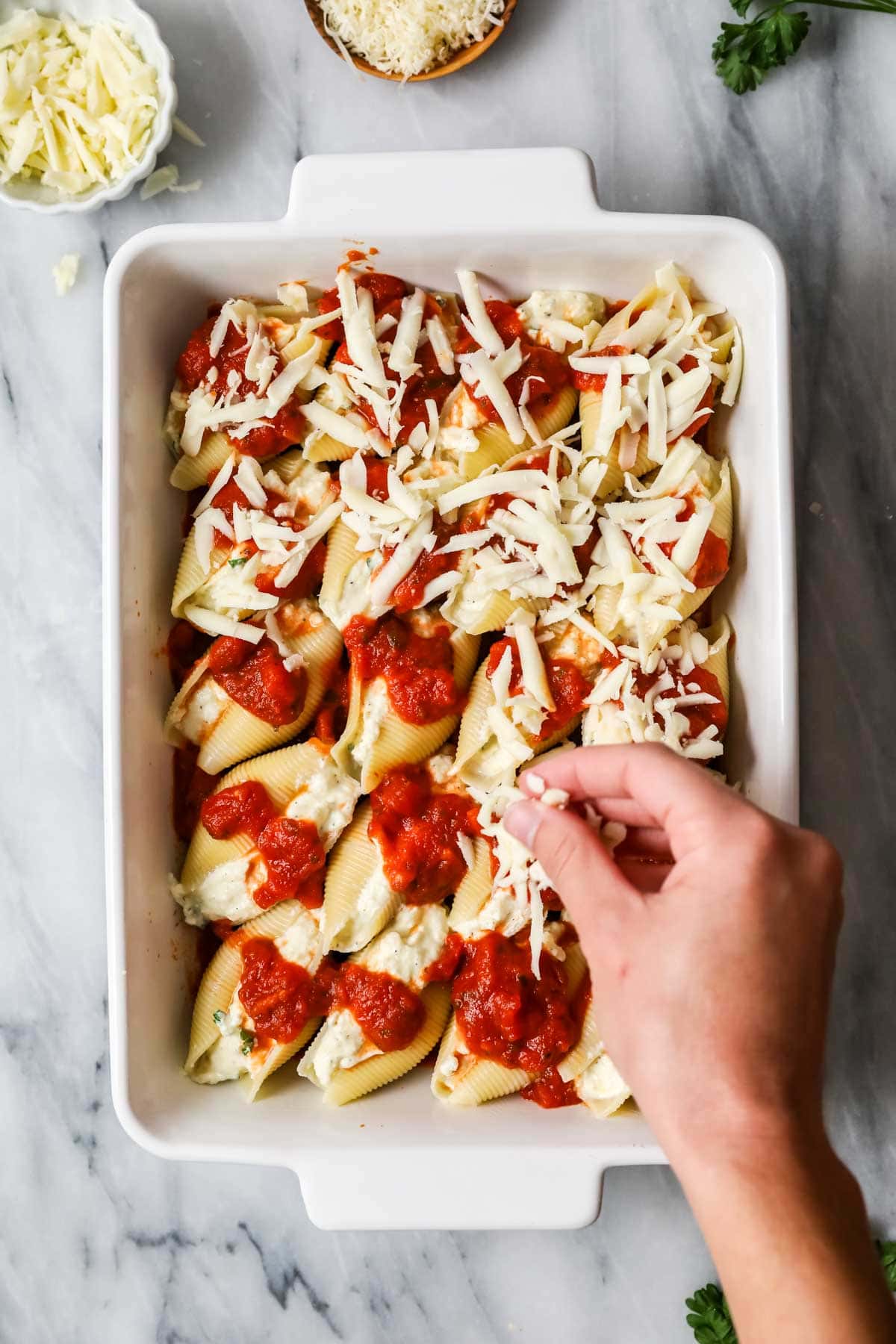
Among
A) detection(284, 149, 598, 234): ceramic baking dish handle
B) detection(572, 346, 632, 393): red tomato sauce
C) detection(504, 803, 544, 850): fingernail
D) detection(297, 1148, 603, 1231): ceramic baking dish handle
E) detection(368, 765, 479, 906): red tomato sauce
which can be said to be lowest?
detection(297, 1148, 603, 1231): ceramic baking dish handle

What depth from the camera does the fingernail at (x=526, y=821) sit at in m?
1.63

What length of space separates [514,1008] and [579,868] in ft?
1.61

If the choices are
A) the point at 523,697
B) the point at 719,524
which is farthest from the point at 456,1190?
the point at 719,524

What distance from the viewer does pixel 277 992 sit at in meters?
2.01

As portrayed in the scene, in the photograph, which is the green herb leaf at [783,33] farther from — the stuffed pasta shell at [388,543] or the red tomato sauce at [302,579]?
the red tomato sauce at [302,579]

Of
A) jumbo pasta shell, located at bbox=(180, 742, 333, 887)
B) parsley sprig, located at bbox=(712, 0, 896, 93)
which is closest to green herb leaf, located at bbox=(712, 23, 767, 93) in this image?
parsley sprig, located at bbox=(712, 0, 896, 93)

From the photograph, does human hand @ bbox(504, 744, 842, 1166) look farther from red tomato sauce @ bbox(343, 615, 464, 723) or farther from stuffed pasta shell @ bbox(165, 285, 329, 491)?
stuffed pasta shell @ bbox(165, 285, 329, 491)

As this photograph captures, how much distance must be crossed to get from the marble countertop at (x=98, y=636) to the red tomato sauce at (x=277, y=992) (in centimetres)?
46

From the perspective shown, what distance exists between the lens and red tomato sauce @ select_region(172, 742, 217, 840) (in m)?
2.07

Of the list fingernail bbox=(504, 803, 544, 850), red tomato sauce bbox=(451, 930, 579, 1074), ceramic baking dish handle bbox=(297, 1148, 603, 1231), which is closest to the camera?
fingernail bbox=(504, 803, 544, 850)

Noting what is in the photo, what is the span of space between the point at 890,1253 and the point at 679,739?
1.11m

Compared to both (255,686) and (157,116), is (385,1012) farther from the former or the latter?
(157,116)

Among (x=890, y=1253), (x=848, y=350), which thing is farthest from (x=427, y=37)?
(x=890, y=1253)

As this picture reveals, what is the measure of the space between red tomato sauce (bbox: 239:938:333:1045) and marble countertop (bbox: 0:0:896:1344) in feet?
1.52
